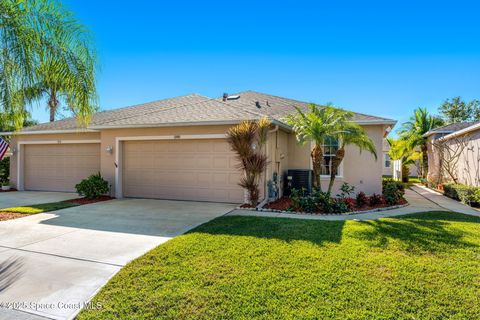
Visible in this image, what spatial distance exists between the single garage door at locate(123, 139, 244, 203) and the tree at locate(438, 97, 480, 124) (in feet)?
126

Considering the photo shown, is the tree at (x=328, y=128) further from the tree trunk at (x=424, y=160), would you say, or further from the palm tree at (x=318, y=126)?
the tree trunk at (x=424, y=160)

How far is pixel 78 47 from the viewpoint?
711 centimetres

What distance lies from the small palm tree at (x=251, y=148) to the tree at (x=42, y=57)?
14.7ft

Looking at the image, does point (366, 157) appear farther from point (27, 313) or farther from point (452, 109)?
point (452, 109)

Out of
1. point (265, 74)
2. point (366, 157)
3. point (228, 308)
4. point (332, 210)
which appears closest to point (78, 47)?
A: point (228, 308)

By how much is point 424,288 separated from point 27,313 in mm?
4934

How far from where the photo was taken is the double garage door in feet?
32.8

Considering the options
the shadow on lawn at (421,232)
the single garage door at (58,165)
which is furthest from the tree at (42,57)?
the shadow on lawn at (421,232)

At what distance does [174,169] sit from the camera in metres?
10.6

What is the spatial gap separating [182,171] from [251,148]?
3.41 meters

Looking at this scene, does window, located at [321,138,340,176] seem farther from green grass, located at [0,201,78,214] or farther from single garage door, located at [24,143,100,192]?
single garage door, located at [24,143,100,192]

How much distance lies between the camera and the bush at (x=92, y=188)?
34.6 feet

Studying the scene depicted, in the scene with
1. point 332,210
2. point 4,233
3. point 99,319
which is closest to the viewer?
point 99,319

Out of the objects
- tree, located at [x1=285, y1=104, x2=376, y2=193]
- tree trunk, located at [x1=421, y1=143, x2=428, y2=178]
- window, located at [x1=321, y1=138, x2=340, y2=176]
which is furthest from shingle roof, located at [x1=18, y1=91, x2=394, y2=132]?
tree trunk, located at [x1=421, y1=143, x2=428, y2=178]
